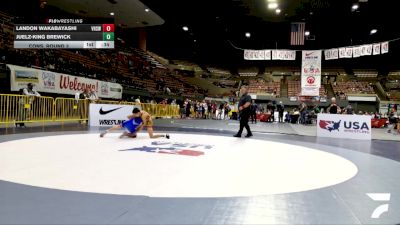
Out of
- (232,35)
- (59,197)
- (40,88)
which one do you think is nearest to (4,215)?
(59,197)

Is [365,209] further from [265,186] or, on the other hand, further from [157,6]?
[157,6]

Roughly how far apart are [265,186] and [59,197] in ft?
7.21

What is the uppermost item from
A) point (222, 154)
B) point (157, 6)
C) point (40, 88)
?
point (157, 6)

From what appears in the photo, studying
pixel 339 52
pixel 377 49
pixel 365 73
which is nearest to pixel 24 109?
pixel 339 52

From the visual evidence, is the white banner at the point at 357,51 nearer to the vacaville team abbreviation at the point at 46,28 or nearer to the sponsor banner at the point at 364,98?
Result: the vacaville team abbreviation at the point at 46,28

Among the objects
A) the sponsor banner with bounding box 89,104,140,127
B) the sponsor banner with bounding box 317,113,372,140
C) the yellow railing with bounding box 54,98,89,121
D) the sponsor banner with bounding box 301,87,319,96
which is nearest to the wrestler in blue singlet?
the sponsor banner with bounding box 89,104,140,127

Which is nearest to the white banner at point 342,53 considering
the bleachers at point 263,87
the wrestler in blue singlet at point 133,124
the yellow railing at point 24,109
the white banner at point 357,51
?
the white banner at point 357,51

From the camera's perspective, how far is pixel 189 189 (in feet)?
11.1

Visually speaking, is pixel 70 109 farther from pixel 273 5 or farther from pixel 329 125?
pixel 273 5

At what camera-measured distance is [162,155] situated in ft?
18.3

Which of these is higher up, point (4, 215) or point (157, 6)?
point (157, 6)

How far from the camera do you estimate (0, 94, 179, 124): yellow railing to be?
10.9 metres
